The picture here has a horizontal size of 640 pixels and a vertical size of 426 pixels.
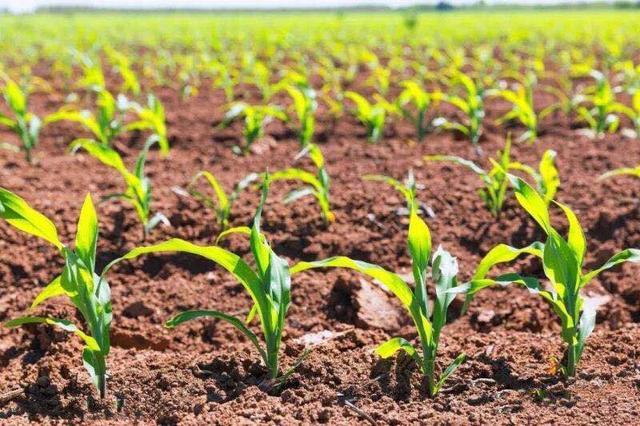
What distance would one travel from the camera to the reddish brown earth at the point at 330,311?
84.5 inches

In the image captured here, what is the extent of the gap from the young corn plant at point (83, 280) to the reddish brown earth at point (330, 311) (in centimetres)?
14

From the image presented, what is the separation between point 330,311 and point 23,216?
48.8 inches

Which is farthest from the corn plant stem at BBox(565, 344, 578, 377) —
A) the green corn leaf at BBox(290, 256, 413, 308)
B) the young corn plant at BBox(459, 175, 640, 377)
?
the green corn leaf at BBox(290, 256, 413, 308)

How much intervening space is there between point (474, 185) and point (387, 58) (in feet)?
27.4

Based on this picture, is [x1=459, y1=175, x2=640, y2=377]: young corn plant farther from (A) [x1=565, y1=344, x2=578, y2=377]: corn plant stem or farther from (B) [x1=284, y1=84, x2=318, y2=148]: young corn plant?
(B) [x1=284, y1=84, x2=318, y2=148]: young corn plant

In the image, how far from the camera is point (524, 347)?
2459 mm

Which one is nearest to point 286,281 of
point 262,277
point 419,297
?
point 262,277

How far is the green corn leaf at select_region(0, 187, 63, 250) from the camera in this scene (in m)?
2.10

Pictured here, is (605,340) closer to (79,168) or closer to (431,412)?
(431,412)

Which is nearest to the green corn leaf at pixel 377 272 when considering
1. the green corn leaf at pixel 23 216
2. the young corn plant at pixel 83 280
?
the young corn plant at pixel 83 280

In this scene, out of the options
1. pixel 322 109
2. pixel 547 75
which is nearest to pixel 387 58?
pixel 547 75

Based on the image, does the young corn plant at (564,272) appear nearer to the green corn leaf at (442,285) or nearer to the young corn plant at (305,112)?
the green corn leaf at (442,285)

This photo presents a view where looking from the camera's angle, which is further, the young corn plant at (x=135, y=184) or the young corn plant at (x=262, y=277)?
the young corn plant at (x=135, y=184)

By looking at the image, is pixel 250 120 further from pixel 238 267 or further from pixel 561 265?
pixel 561 265
